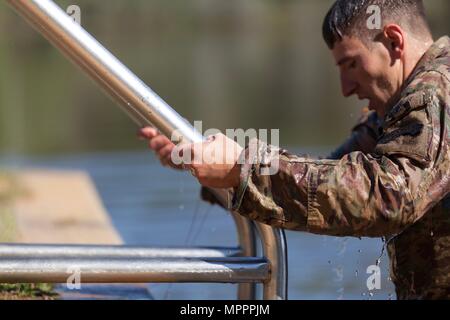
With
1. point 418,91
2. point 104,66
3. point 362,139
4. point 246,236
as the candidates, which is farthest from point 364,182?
point 362,139

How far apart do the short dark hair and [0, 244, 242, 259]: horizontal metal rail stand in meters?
0.86

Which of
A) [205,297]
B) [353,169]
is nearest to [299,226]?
[353,169]

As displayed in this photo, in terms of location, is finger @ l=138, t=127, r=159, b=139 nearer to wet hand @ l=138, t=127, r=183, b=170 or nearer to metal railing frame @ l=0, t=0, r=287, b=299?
wet hand @ l=138, t=127, r=183, b=170

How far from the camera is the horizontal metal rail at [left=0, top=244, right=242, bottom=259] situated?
12.3 feet

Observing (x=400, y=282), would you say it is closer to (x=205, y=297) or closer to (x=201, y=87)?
(x=205, y=297)

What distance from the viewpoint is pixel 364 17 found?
346 centimetres

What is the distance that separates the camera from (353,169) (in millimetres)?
3061

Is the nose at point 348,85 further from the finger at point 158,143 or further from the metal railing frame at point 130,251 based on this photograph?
the finger at point 158,143

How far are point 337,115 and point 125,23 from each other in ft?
124

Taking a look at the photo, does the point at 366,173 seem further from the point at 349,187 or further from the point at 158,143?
the point at 158,143

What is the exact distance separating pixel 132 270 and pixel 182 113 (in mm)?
16045

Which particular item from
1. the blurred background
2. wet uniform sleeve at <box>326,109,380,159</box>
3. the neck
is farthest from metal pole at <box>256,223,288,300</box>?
the blurred background

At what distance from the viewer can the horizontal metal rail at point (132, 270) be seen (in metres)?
3.31

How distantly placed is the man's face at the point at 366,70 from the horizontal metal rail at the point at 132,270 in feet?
2.08
